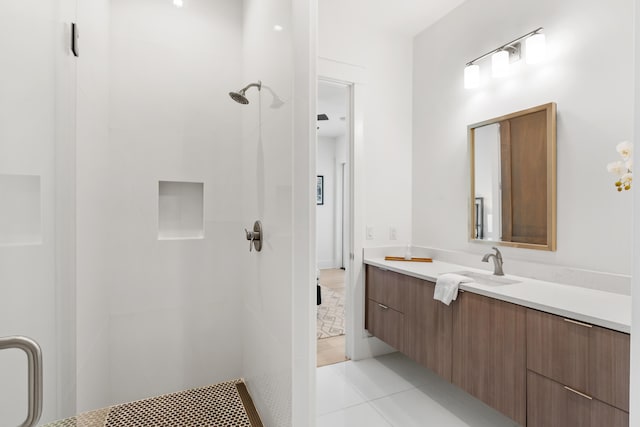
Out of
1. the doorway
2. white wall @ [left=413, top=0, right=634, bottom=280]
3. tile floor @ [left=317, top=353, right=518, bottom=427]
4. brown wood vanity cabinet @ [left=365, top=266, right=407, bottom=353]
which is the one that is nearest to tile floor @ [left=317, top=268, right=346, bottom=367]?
tile floor @ [left=317, top=353, right=518, bottom=427]

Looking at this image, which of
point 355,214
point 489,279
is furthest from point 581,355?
point 355,214

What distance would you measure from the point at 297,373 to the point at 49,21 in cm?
137

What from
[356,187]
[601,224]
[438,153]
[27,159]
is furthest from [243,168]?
[601,224]

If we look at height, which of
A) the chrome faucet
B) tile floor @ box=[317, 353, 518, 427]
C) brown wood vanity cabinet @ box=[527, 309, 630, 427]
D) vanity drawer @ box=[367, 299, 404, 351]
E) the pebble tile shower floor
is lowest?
tile floor @ box=[317, 353, 518, 427]

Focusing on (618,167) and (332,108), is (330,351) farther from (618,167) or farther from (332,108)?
(332,108)

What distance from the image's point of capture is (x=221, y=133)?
1.99 meters

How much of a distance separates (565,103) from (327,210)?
5016 millimetres

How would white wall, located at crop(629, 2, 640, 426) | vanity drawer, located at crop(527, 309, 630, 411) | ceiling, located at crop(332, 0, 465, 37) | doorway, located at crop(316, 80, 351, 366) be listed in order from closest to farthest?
white wall, located at crop(629, 2, 640, 426), vanity drawer, located at crop(527, 309, 630, 411), ceiling, located at crop(332, 0, 465, 37), doorway, located at crop(316, 80, 351, 366)

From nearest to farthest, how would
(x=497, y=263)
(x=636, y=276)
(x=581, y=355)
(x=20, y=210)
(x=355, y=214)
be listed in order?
(x=636, y=276) → (x=20, y=210) → (x=581, y=355) → (x=497, y=263) → (x=355, y=214)

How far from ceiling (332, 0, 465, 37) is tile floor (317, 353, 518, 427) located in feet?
9.42

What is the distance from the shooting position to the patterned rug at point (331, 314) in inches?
129

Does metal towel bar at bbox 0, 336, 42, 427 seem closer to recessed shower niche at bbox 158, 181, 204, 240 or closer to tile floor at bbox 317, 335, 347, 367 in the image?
recessed shower niche at bbox 158, 181, 204, 240

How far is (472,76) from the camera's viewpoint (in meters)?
2.33

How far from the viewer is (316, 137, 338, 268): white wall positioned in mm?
6539
